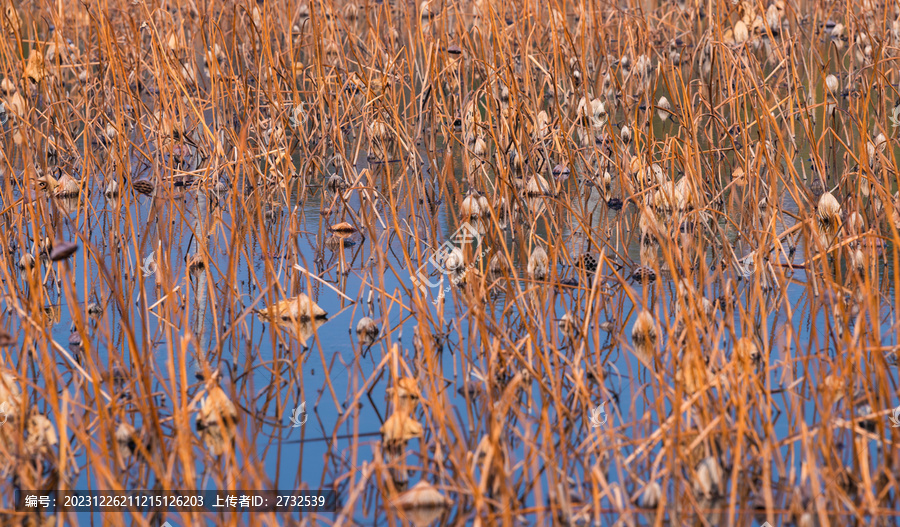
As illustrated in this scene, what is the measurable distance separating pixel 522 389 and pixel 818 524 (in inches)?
17.1

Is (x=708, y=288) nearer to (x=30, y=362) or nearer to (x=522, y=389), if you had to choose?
(x=522, y=389)

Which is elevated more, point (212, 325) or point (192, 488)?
point (212, 325)

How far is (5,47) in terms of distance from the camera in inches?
86.9

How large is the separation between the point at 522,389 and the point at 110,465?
0.52 meters

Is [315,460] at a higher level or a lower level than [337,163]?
lower

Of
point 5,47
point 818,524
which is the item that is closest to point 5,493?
point 818,524

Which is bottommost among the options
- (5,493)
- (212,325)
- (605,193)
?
(5,493)

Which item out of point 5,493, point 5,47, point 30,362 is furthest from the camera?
point 5,47

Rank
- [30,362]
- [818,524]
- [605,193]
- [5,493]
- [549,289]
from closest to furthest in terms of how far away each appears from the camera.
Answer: [818,524] → [5,493] → [30,362] → [549,289] → [605,193]

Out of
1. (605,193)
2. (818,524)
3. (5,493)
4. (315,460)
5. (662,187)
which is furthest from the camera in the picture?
(605,193)

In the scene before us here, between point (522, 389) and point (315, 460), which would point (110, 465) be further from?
point (522, 389)

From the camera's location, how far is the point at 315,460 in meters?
1.18

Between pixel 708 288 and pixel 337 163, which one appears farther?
pixel 337 163

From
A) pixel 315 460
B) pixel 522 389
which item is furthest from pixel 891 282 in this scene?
pixel 315 460
